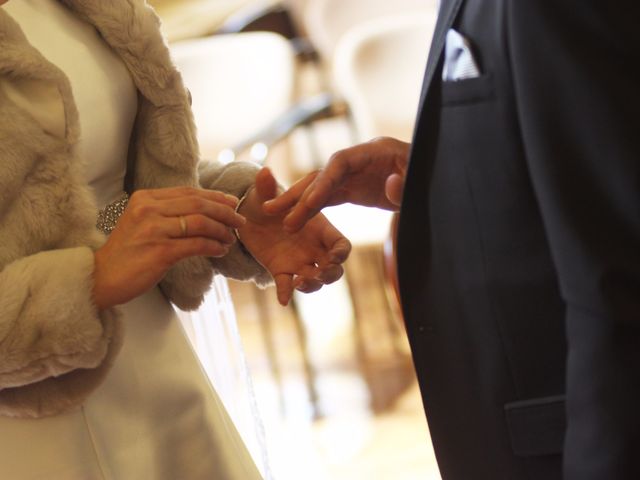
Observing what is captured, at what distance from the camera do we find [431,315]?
0.99 meters

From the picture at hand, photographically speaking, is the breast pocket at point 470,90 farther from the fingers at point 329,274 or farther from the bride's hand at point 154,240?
the fingers at point 329,274

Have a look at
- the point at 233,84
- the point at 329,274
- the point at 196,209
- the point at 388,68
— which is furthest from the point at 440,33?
the point at 233,84

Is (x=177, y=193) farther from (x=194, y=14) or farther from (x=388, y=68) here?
(x=194, y=14)

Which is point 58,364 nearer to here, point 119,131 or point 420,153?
point 119,131

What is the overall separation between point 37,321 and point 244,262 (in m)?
0.35

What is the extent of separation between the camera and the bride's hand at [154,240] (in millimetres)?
1139

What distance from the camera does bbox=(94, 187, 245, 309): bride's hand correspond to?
114 cm

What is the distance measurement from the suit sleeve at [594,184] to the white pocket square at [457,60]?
0.24 feet

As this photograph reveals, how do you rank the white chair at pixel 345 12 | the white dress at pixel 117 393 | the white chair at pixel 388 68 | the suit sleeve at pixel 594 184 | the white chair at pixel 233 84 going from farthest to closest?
1. the white chair at pixel 345 12
2. the white chair at pixel 233 84
3. the white chair at pixel 388 68
4. the white dress at pixel 117 393
5. the suit sleeve at pixel 594 184

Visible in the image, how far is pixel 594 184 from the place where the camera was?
838 millimetres

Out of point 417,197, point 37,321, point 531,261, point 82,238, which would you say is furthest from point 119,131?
point 531,261

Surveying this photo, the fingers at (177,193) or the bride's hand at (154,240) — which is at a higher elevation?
the fingers at (177,193)

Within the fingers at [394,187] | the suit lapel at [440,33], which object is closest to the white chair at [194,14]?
the fingers at [394,187]

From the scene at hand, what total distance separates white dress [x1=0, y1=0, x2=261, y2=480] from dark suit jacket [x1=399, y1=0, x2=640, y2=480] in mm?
396
